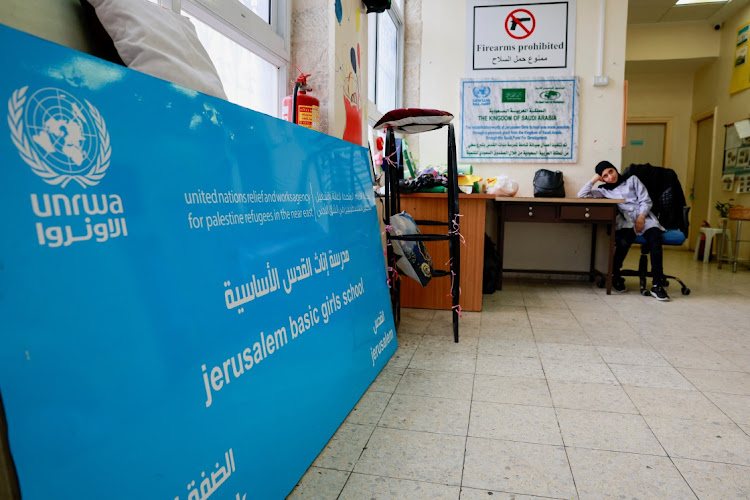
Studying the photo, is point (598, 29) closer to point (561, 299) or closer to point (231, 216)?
point (561, 299)

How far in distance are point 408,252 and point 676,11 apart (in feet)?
19.8

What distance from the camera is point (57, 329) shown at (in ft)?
2.08

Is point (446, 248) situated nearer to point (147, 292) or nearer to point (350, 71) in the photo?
point (350, 71)

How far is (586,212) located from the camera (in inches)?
151

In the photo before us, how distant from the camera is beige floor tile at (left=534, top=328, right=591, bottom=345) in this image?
8.22 ft

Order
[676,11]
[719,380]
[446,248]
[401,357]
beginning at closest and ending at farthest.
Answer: [719,380]
[401,357]
[446,248]
[676,11]

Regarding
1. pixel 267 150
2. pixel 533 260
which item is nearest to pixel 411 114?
pixel 267 150

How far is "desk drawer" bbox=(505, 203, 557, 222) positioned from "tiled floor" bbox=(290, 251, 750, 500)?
1.19 meters

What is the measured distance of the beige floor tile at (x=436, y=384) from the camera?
180 centimetres

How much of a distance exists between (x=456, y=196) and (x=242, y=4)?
129cm

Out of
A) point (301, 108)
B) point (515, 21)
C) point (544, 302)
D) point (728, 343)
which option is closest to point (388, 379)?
point (301, 108)

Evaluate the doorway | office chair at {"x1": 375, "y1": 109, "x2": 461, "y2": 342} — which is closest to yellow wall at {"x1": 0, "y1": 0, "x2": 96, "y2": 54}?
office chair at {"x1": 375, "y1": 109, "x2": 461, "y2": 342}

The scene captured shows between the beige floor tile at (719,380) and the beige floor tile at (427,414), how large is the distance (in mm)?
1010

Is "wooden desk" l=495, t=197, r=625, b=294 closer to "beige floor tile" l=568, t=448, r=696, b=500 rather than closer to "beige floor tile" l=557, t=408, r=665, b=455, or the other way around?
"beige floor tile" l=557, t=408, r=665, b=455
